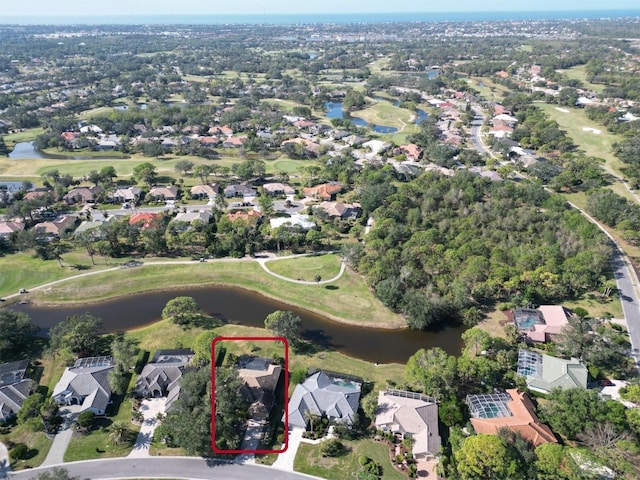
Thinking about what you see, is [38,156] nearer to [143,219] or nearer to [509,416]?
Answer: [143,219]

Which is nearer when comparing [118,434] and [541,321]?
[118,434]

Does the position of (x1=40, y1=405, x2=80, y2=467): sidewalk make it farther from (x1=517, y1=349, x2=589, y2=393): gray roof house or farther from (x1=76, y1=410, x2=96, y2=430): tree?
(x1=517, y1=349, x2=589, y2=393): gray roof house

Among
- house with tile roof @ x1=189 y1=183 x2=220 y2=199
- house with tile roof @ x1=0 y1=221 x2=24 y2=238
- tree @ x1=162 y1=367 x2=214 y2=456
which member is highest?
tree @ x1=162 y1=367 x2=214 y2=456

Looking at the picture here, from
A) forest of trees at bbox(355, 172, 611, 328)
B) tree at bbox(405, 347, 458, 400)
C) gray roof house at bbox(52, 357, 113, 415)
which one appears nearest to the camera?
tree at bbox(405, 347, 458, 400)

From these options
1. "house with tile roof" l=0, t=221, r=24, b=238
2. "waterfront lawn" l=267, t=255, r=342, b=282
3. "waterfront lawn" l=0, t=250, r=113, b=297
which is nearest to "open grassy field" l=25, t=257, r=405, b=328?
"waterfront lawn" l=267, t=255, r=342, b=282

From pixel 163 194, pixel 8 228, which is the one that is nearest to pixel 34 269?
pixel 8 228

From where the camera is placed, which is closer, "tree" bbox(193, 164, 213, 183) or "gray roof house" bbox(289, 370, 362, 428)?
"gray roof house" bbox(289, 370, 362, 428)

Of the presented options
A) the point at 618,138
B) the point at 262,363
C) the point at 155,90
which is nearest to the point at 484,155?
the point at 618,138
